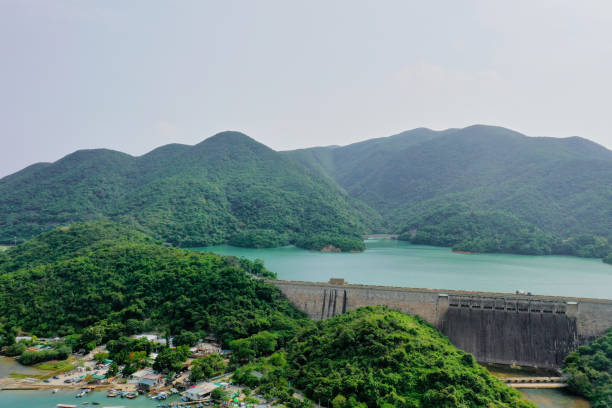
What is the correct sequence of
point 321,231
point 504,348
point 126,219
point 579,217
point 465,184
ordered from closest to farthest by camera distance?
point 504,348 → point 126,219 → point 579,217 → point 321,231 → point 465,184

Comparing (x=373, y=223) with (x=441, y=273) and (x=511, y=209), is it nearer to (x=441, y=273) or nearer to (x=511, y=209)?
(x=511, y=209)

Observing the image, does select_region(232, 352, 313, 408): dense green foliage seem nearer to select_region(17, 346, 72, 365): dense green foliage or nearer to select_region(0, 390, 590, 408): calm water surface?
select_region(0, 390, 590, 408): calm water surface

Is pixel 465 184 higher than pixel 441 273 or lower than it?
higher

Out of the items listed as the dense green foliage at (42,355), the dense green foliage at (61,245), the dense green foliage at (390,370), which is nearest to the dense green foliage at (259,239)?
the dense green foliage at (61,245)

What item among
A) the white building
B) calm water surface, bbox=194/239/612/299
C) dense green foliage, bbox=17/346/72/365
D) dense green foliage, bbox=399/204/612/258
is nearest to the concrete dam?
calm water surface, bbox=194/239/612/299

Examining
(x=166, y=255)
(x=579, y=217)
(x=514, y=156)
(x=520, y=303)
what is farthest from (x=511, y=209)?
(x=166, y=255)

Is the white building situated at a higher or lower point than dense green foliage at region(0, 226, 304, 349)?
lower

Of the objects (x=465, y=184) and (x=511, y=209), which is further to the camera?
(x=465, y=184)
